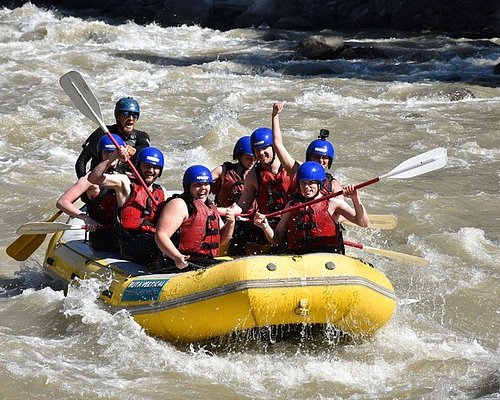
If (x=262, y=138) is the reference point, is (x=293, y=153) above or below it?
below

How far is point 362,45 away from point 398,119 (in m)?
7.18

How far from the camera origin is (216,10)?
24.3m

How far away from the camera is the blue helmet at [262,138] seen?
6281 mm

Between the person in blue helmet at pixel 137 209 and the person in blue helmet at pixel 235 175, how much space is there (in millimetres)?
764

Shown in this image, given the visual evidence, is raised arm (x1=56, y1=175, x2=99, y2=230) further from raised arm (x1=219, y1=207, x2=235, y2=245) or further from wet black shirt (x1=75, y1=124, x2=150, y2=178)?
raised arm (x1=219, y1=207, x2=235, y2=245)

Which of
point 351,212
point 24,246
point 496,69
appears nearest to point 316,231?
point 351,212

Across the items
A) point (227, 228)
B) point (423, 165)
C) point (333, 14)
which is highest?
point (333, 14)

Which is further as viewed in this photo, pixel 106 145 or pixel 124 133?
pixel 124 133

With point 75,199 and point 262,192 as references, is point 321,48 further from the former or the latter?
point 75,199

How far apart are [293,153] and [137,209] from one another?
16.9ft

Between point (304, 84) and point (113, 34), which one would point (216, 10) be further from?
point (304, 84)

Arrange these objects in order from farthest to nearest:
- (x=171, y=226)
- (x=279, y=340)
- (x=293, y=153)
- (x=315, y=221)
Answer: (x=293, y=153) < (x=315, y=221) < (x=171, y=226) < (x=279, y=340)

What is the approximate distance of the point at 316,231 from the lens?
5.77 m

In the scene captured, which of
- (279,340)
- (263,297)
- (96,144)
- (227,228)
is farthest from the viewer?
(96,144)
